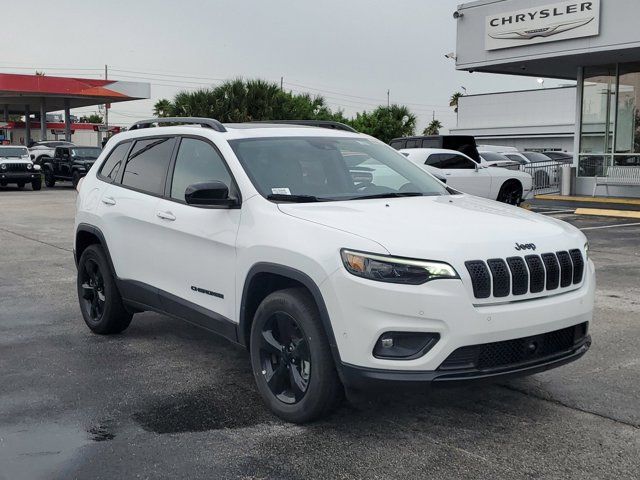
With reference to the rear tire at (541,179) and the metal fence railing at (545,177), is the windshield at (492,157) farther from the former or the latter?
the rear tire at (541,179)

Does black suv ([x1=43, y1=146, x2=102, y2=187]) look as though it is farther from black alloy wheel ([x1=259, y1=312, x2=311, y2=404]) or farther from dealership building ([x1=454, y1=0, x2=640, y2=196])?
black alloy wheel ([x1=259, y1=312, x2=311, y2=404])

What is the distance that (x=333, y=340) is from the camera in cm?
407

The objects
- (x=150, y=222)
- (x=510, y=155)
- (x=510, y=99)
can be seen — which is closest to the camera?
(x=150, y=222)

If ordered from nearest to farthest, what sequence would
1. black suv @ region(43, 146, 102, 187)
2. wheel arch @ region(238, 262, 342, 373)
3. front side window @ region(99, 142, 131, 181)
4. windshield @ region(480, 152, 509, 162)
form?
1. wheel arch @ region(238, 262, 342, 373)
2. front side window @ region(99, 142, 131, 181)
3. windshield @ region(480, 152, 509, 162)
4. black suv @ region(43, 146, 102, 187)

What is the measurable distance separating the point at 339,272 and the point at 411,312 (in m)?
0.43

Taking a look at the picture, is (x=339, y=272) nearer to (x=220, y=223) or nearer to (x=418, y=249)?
(x=418, y=249)

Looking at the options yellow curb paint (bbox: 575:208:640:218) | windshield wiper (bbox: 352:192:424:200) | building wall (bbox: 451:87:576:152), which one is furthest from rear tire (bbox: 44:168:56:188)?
building wall (bbox: 451:87:576:152)

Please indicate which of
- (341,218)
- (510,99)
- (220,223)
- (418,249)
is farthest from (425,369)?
(510,99)

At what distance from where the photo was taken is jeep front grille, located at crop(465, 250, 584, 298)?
3.97 metres

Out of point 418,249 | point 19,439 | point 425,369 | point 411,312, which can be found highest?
point 418,249

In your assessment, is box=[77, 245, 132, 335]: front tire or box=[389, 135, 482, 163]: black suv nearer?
box=[77, 245, 132, 335]: front tire

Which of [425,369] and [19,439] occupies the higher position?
[425,369]

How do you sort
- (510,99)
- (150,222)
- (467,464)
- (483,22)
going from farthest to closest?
(510,99), (483,22), (150,222), (467,464)

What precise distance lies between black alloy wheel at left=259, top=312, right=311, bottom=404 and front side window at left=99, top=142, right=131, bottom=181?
8.78 feet
